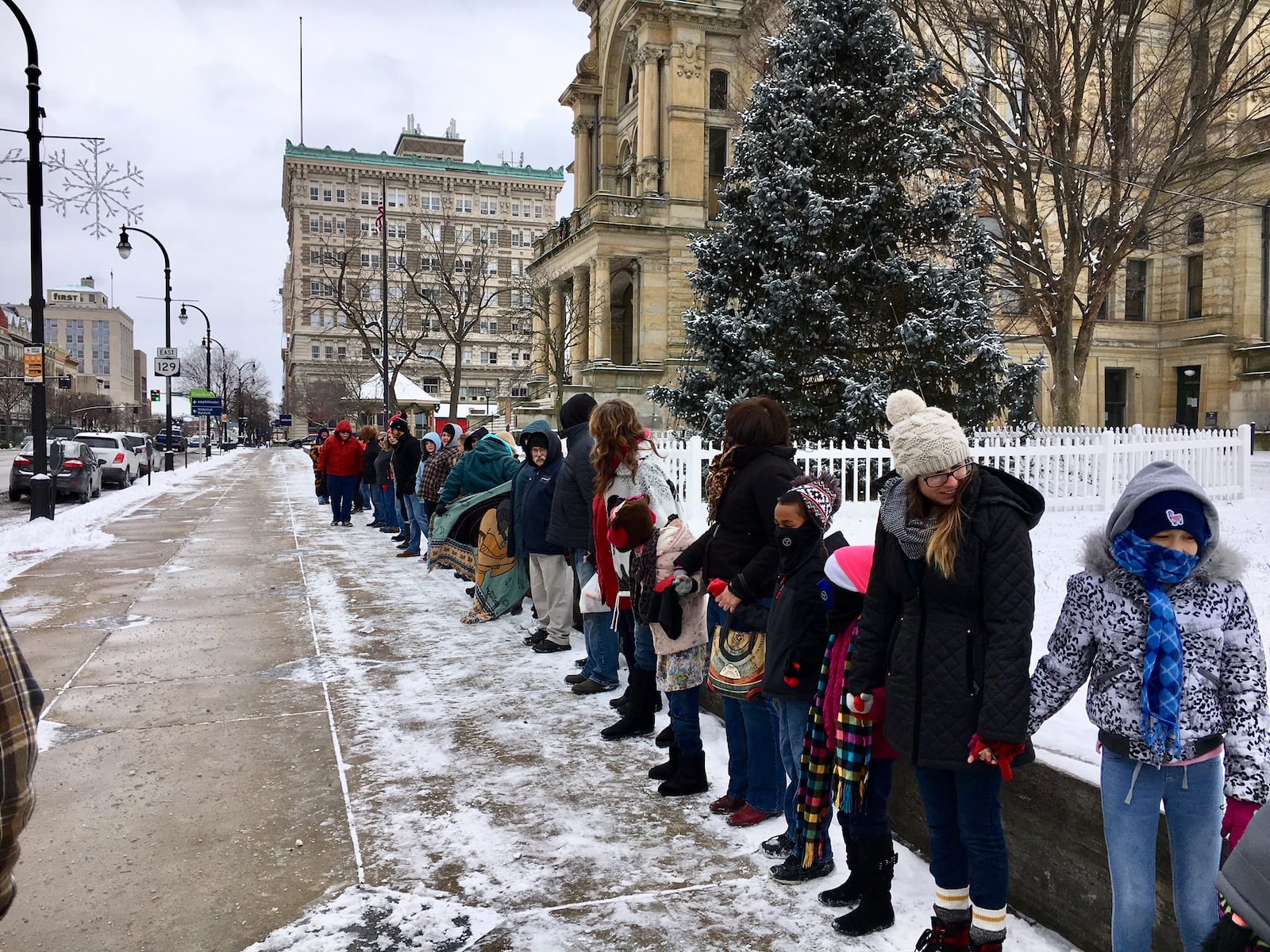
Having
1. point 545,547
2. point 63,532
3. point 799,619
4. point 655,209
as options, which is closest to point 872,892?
point 799,619

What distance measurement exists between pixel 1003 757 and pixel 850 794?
77 cm

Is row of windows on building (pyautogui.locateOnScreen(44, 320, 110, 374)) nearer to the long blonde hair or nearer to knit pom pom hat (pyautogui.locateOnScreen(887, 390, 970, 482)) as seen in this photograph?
knit pom pom hat (pyautogui.locateOnScreen(887, 390, 970, 482))

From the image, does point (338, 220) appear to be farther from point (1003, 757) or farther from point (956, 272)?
point (1003, 757)

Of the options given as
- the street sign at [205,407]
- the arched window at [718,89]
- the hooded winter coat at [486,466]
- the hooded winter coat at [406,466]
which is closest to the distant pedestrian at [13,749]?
the hooded winter coat at [486,466]

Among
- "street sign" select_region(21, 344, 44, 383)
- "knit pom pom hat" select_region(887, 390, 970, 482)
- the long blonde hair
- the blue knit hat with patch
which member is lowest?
the long blonde hair

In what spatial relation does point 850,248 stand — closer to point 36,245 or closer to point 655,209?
point 36,245

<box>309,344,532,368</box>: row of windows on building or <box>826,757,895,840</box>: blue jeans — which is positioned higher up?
<box>309,344,532,368</box>: row of windows on building

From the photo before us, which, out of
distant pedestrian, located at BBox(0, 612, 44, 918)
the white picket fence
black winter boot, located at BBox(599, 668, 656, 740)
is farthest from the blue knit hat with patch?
the white picket fence

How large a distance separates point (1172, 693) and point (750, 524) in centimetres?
219

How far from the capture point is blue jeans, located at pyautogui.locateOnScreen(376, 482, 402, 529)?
17250mm

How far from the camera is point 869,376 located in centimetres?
1410

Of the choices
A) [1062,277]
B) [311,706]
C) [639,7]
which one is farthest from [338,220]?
[311,706]

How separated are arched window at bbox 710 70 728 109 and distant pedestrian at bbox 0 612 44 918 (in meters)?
44.1

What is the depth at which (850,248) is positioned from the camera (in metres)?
A: 14.3
